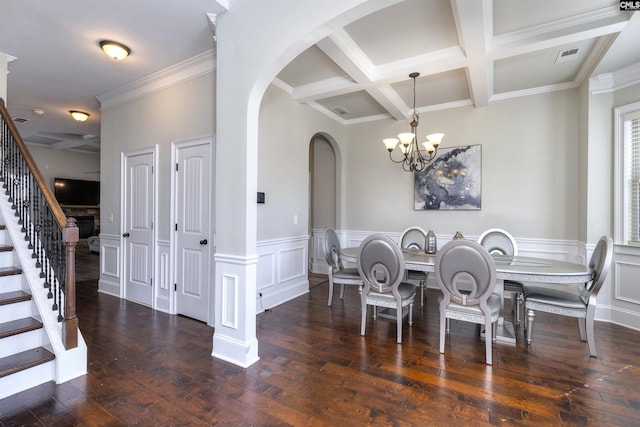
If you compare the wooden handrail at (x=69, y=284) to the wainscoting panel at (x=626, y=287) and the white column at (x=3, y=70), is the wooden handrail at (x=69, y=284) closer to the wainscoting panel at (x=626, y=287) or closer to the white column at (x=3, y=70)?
the white column at (x=3, y=70)

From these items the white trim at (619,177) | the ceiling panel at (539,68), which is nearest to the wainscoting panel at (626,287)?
the white trim at (619,177)

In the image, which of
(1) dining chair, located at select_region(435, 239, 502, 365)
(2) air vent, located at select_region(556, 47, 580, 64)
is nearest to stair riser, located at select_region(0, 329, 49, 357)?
Answer: (1) dining chair, located at select_region(435, 239, 502, 365)

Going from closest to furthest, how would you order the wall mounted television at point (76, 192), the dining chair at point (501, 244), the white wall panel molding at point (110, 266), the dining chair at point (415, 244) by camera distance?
the dining chair at point (501, 244) < the dining chair at point (415, 244) < the white wall panel molding at point (110, 266) < the wall mounted television at point (76, 192)

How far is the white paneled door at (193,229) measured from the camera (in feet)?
10.9

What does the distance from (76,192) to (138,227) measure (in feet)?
22.7

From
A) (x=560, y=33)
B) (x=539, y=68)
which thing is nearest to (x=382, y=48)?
(x=560, y=33)

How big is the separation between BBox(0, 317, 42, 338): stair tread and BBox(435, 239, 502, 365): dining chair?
323 centimetres

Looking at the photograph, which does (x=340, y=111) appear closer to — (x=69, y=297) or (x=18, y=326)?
(x=69, y=297)

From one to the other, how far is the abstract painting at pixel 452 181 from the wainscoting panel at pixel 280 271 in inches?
82.0

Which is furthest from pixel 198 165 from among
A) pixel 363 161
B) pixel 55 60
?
pixel 363 161

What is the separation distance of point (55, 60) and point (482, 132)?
557 centimetres

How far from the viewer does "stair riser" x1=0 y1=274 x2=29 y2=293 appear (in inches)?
97.3

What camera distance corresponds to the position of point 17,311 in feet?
7.70

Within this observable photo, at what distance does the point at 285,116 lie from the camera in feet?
13.5
